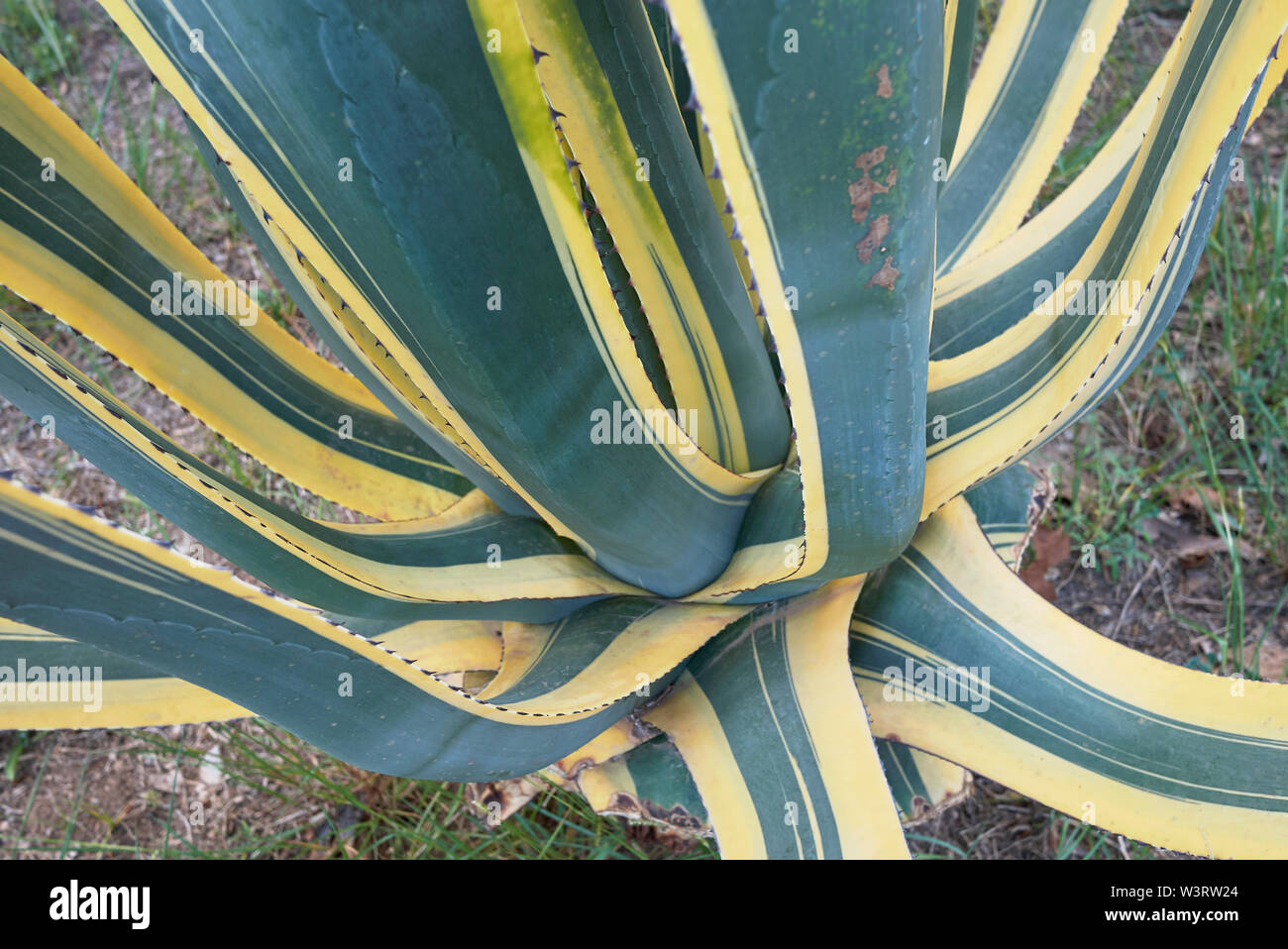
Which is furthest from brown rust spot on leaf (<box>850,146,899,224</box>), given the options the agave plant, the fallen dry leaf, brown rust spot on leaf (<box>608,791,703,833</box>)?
the fallen dry leaf

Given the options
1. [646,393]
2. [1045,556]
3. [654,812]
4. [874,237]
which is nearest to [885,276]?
[874,237]

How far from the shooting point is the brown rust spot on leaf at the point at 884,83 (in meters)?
0.43

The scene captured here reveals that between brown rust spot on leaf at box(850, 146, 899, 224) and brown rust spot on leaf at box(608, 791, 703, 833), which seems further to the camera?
brown rust spot on leaf at box(608, 791, 703, 833)

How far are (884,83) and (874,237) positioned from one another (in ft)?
0.26

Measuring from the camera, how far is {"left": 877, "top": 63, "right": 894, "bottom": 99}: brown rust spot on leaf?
1.40 feet

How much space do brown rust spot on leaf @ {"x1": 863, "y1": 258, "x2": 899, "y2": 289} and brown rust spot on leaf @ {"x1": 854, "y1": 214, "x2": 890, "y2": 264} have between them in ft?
0.04

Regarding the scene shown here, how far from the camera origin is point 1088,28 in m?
1.01

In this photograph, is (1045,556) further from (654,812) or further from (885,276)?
(885,276)

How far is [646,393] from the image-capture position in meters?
0.66

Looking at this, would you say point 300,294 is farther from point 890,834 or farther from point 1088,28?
point 1088,28

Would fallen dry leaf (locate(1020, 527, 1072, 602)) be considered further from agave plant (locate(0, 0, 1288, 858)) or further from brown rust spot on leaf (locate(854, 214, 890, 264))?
brown rust spot on leaf (locate(854, 214, 890, 264))

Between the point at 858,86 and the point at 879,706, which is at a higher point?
the point at 858,86
